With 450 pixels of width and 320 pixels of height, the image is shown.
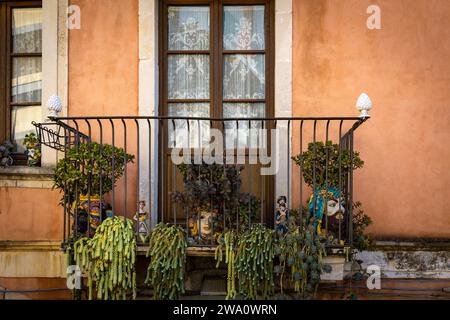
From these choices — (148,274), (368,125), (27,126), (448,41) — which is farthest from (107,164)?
(448,41)

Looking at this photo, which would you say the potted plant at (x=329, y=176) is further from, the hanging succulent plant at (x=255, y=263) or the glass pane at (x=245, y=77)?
the glass pane at (x=245, y=77)

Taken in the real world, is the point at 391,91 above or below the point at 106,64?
below

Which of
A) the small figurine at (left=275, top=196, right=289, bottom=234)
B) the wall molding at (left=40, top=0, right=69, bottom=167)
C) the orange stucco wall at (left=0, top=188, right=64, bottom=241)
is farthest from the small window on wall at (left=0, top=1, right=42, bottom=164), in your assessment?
the small figurine at (left=275, top=196, right=289, bottom=234)

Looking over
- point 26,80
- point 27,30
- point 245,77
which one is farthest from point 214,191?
point 27,30

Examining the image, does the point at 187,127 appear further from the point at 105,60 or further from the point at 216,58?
the point at 105,60

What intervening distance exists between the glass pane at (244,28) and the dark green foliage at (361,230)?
6.46 feet

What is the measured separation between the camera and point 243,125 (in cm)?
720

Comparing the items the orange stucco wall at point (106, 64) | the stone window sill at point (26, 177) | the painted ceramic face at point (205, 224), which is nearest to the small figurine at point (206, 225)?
the painted ceramic face at point (205, 224)

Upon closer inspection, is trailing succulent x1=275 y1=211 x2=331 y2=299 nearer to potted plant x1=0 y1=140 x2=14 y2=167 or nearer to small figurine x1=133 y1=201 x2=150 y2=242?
small figurine x1=133 y1=201 x2=150 y2=242

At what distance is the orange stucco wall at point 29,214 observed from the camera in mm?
7055

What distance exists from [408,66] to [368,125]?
0.72m

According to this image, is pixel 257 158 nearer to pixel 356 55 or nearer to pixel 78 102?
pixel 356 55

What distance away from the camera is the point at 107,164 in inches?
249

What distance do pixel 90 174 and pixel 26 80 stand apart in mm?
1802
